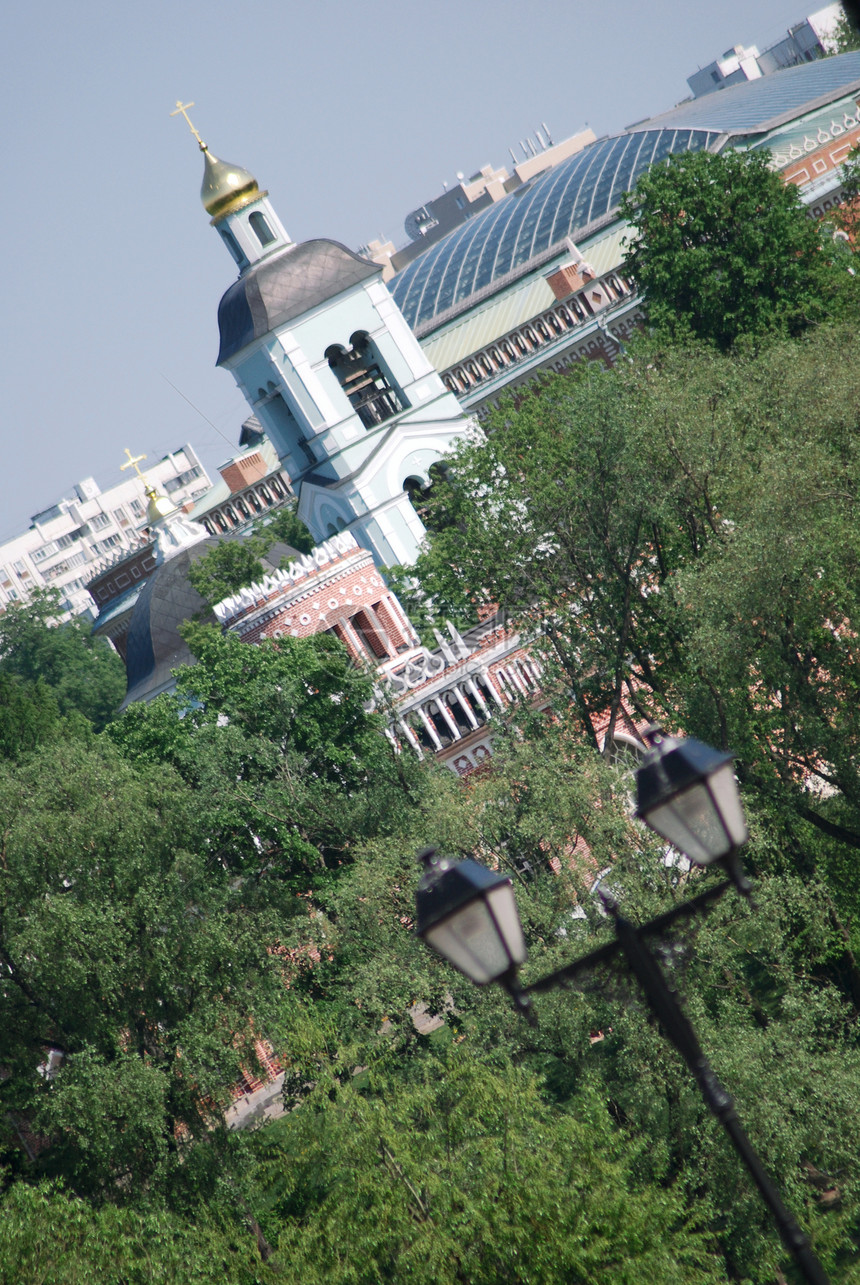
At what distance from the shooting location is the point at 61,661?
8050 cm

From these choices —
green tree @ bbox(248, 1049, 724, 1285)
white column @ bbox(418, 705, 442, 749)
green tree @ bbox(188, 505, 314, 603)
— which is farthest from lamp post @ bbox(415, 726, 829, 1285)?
green tree @ bbox(188, 505, 314, 603)

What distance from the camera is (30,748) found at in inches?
1232

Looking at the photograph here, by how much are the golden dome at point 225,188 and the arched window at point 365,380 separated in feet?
15.9

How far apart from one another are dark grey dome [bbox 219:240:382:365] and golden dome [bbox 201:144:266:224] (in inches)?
68.5

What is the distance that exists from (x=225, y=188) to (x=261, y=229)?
1.51 metres

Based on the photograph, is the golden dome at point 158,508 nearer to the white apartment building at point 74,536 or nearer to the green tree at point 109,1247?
the green tree at point 109,1247

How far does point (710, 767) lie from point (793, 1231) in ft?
6.75

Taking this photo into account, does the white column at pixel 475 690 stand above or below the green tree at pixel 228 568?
below

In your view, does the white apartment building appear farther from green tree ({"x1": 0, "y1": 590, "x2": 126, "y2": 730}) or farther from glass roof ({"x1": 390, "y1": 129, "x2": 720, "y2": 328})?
glass roof ({"x1": 390, "y1": 129, "x2": 720, "y2": 328})

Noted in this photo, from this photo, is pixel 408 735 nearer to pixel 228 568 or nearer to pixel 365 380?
pixel 365 380

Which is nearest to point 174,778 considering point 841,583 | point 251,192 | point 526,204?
point 841,583

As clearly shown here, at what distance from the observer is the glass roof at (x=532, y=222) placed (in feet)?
220

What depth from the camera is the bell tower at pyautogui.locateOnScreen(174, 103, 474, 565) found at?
41.7 metres

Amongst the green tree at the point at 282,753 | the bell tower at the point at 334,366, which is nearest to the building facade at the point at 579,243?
the bell tower at the point at 334,366
